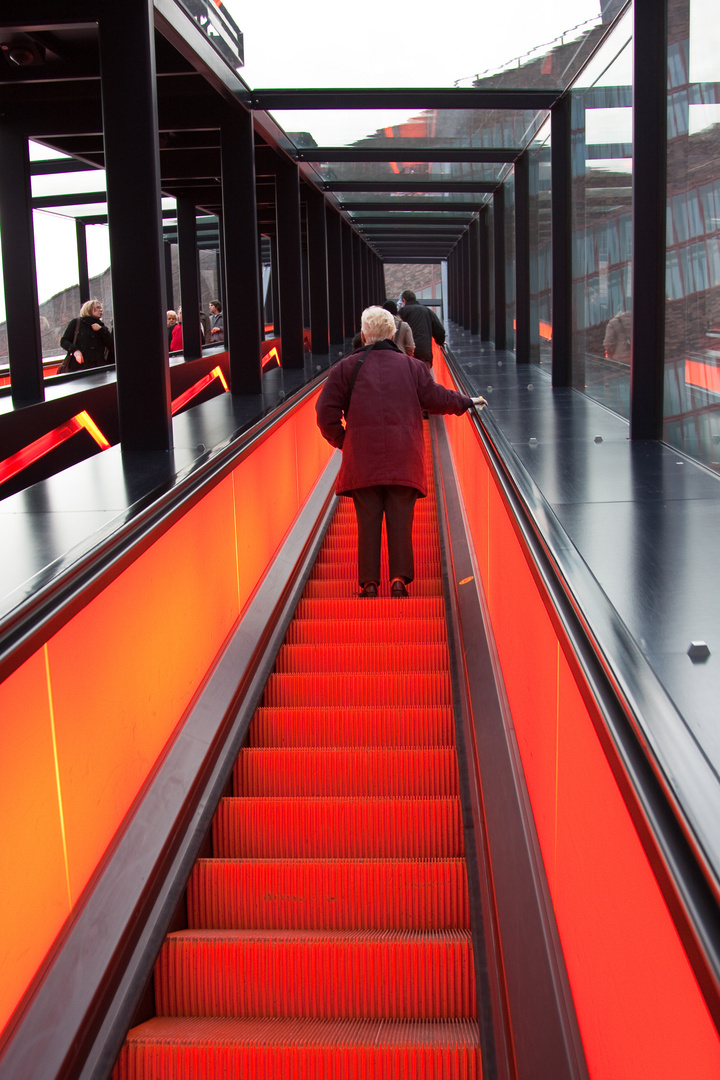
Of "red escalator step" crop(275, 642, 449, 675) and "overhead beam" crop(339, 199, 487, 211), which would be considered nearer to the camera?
"red escalator step" crop(275, 642, 449, 675)

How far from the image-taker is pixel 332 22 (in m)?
7.14

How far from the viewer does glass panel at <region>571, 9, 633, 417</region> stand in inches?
275

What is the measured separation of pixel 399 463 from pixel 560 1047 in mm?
4043

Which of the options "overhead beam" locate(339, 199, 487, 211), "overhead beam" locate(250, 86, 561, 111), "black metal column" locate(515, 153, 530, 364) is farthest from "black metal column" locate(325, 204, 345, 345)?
"overhead beam" locate(250, 86, 561, 111)

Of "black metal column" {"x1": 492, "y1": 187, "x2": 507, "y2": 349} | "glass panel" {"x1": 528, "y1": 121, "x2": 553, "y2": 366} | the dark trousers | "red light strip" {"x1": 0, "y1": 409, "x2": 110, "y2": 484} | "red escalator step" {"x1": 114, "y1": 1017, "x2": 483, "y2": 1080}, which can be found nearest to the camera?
"red escalator step" {"x1": 114, "y1": 1017, "x2": 483, "y2": 1080}

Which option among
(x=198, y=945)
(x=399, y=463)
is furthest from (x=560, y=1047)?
(x=399, y=463)

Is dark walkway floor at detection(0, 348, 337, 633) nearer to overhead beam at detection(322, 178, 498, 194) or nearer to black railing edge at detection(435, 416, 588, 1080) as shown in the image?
black railing edge at detection(435, 416, 588, 1080)

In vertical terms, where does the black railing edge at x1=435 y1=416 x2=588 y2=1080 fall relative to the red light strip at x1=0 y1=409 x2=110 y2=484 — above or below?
below

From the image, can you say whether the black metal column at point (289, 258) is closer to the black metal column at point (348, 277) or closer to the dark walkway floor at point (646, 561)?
the dark walkway floor at point (646, 561)

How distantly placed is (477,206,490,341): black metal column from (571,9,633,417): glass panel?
31.1 ft

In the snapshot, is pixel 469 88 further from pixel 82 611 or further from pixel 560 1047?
pixel 560 1047

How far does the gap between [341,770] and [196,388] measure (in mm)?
10345

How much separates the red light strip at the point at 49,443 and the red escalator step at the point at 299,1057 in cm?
561

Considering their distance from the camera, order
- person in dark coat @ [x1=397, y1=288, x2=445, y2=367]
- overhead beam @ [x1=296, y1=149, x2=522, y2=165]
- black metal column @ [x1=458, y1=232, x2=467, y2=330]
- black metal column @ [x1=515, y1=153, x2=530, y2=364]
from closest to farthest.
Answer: overhead beam @ [x1=296, y1=149, x2=522, y2=165]
person in dark coat @ [x1=397, y1=288, x2=445, y2=367]
black metal column @ [x1=515, y1=153, x2=530, y2=364]
black metal column @ [x1=458, y1=232, x2=467, y2=330]
